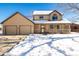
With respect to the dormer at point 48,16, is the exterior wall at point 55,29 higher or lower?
lower

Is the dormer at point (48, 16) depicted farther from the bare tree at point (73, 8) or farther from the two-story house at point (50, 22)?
the bare tree at point (73, 8)

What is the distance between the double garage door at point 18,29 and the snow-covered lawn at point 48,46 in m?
0.38

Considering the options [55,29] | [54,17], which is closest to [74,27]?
[55,29]

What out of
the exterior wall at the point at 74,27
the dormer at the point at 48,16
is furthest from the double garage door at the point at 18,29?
the exterior wall at the point at 74,27

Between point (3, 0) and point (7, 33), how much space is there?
2891 millimetres

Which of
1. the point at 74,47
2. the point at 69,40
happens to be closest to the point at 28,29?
the point at 69,40

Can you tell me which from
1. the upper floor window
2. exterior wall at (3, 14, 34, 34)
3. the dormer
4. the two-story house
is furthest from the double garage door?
the upper floor window

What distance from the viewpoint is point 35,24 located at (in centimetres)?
814

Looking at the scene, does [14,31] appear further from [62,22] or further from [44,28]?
[62,22]

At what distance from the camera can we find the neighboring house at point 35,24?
25.5 feet

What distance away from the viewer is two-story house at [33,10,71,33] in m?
7.78

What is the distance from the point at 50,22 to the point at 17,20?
1.61 meters

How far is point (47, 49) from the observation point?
5.95 metres

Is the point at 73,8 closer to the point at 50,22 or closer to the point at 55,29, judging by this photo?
the point at 55,29
